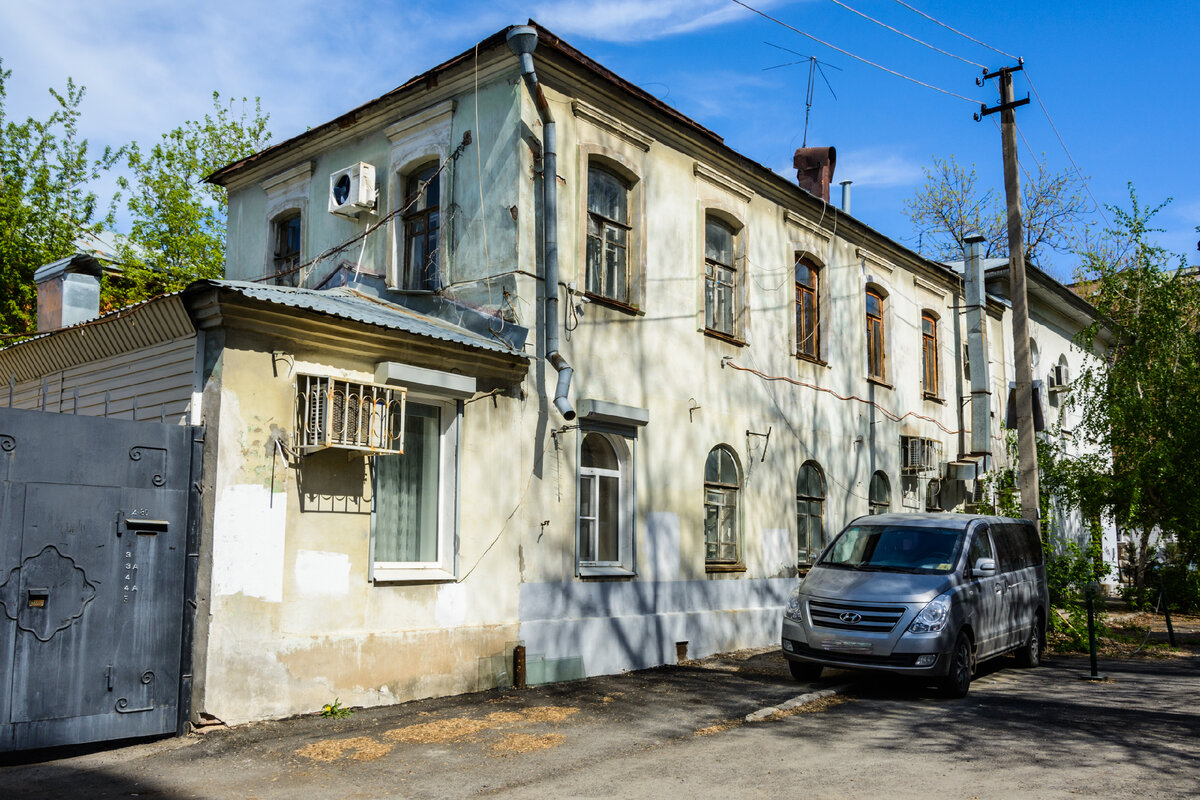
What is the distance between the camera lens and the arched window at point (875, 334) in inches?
731

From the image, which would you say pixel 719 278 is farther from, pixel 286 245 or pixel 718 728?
pixel 718 728

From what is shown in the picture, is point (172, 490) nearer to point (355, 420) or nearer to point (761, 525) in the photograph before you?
point (355, 420)

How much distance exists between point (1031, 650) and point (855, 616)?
13.5ft

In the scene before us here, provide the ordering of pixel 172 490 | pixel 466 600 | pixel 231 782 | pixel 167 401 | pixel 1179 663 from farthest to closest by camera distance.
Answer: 1. pixel 1179 663
2. pixel 466 600
3. pixel 167 401
4. pixel 172 490
5. pixel 231 782

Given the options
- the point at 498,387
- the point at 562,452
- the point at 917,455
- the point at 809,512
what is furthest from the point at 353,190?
the point at 917,455

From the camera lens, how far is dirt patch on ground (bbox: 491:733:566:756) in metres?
7.64

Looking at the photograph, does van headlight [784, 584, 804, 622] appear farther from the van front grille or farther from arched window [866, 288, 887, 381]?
arched window [866, 288, 887, 381]

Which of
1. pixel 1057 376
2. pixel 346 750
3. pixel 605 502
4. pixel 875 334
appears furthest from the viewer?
pixel 1057 376

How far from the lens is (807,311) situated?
16.8 meters

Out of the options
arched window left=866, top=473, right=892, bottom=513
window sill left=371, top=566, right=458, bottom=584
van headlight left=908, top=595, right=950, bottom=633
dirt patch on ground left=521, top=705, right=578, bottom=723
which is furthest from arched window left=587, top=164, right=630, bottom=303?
arched window left=866, top=473, right=892, bottom=513

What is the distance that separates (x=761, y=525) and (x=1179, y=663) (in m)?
5.97

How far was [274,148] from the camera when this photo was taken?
14672 millimetres

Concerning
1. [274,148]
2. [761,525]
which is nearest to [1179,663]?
[761,525]

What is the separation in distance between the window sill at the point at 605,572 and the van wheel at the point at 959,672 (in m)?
3.79
